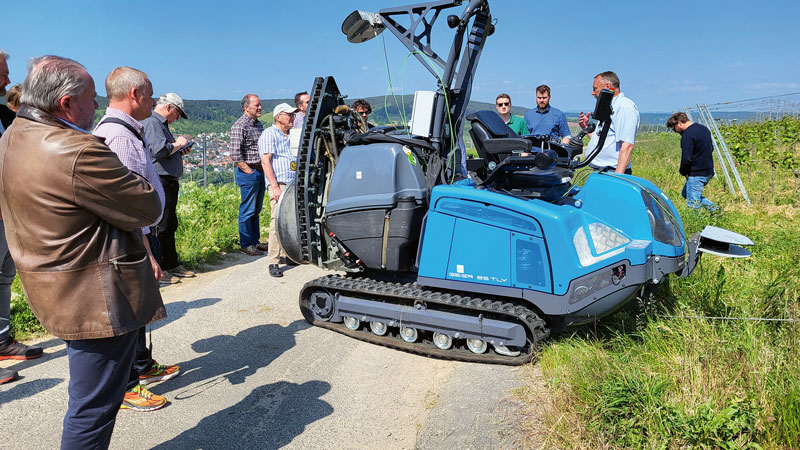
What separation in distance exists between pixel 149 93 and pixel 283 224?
2.16 meters

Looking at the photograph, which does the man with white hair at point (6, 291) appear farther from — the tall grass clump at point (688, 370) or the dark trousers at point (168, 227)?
the tall grass clump at point (688, 370)

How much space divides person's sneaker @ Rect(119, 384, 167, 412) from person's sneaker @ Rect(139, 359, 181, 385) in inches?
9.8

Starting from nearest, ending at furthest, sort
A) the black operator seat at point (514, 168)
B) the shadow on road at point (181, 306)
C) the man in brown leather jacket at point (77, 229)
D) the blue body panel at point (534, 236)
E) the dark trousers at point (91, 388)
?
the man in brown leather jacket at point (77, 229) < the dark trousers at point (91, 388) < the blue body panel at point (534, 236) < the black operator seat at point (514, 168) < the shadow on road at point (181, 306)

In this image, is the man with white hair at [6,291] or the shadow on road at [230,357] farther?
the man with white hair at [6,291]

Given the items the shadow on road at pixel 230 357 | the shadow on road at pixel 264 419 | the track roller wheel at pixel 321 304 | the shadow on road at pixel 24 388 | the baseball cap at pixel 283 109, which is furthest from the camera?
the baseball cap at pixel 283 109

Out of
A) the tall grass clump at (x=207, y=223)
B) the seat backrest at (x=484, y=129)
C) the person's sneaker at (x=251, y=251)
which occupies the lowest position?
the person's sneaker at (x=251, y=251)

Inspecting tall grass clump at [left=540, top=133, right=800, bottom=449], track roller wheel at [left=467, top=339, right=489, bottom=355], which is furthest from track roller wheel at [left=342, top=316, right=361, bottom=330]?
tall grass clump at [left=540, top=133, right=800, bottom=449]

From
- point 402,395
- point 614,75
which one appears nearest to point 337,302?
point 402,395

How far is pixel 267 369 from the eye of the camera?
4.38m

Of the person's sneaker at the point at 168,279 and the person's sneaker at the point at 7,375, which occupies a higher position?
the person's sneaker at the point at 168,279

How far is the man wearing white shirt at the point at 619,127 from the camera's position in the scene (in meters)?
6.14

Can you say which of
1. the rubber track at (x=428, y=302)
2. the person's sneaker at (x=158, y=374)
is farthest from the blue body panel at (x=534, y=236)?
the person's sneaker at (x=158, y=374)

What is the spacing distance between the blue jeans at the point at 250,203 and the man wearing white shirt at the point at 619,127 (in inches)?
162

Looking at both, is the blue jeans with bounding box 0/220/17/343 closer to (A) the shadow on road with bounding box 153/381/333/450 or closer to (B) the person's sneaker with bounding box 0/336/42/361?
(B) the person's sneaker with bounding box 0/336/42/361
